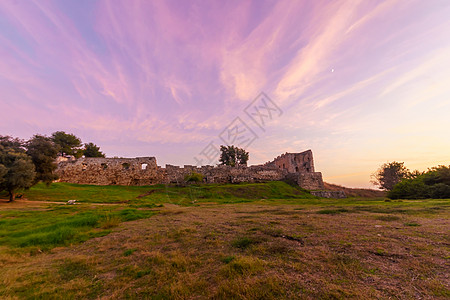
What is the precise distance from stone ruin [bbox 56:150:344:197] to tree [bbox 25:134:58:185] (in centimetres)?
1405

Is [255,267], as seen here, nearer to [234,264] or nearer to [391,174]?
[234,264]

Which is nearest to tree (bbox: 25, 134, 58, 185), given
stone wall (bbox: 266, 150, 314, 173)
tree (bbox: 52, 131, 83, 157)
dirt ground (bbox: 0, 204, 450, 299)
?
dirt ground (bbox: 0, 204, 450, 299)

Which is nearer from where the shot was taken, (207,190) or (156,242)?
(156,242)

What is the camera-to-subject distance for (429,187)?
16.9 meters

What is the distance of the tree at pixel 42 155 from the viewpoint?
16.4 metres

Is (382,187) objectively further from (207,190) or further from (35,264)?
(35,264)

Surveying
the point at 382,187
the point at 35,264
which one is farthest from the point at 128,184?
the point at 382,187

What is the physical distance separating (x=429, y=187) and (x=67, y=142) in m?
56.5

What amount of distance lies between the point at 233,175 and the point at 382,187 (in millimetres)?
32883

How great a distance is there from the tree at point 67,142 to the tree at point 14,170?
27359 millimetres

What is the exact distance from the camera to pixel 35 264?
4.35 m

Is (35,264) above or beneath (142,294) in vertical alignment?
beneath

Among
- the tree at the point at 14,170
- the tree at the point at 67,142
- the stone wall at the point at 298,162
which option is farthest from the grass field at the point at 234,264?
the tree at the point at 67,142

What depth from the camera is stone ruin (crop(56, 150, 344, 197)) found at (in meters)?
29.8
